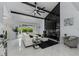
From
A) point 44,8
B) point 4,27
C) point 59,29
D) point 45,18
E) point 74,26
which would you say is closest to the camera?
point 4,27

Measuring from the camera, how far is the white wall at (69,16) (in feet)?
9.88

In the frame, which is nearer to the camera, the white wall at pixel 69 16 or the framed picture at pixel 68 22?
the white wall at pixel 69 16

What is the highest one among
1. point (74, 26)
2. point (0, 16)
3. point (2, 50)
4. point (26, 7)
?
point (26, 7)

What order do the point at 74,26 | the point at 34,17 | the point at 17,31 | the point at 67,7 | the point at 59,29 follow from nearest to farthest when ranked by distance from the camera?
the point at 17,31 → the point at 34,17 → the point at 74,26 → the point at 67,7 → the point at 59,29

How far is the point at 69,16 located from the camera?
3.31 metres

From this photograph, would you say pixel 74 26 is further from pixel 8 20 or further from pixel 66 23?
pixel 8 20

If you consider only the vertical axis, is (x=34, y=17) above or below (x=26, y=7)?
below

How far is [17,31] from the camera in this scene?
2.01m

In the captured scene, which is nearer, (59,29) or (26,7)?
(26,7)

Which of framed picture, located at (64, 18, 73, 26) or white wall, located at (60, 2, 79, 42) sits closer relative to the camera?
white wall, located at (60, 2, 79, 42)

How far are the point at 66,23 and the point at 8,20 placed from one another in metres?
3.03

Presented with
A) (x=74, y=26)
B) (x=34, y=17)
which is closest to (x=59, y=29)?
(x=74, y=26)

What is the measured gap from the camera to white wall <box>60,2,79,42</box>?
3.01m

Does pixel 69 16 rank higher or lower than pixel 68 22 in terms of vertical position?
higher
